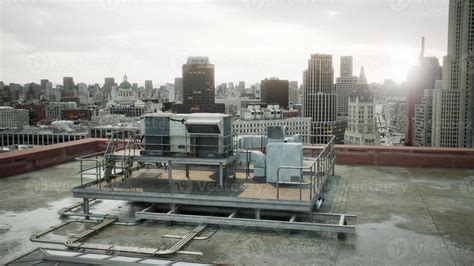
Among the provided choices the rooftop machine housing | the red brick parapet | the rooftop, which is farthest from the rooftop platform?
the red brick parapet

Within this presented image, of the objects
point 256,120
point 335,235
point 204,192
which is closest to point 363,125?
point 256,120

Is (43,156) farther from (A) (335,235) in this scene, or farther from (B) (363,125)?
(B) (363,125)

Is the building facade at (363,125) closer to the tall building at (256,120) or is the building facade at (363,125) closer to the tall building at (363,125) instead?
the tall building at (363,125)

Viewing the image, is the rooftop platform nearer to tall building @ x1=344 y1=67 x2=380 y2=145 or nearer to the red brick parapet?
the red brick parapet

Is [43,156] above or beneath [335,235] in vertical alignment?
above

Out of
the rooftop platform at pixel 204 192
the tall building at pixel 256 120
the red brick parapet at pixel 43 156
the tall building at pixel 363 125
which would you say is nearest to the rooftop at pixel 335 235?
the rooftop platform at pixel 204 192

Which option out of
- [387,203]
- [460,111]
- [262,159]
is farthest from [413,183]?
[460,111]
